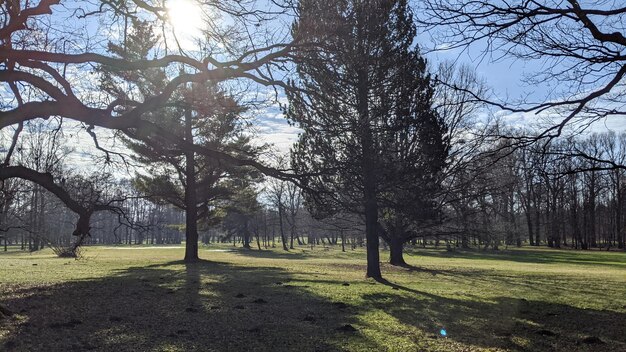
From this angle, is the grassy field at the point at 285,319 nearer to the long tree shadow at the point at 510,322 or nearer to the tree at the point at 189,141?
the long tree shadow at the point at 510,322

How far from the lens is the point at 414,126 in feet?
54.9

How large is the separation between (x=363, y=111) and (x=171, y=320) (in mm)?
6359

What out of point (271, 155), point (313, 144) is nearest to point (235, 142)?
point (313, 144)

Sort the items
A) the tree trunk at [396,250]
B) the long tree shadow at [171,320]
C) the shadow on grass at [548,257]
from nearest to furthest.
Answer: the long tree shadow at [171,320] → the tree trunk at [396,250] → the shadow on grass at [548,257]

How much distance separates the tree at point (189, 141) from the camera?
1034 cm

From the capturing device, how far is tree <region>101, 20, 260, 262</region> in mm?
10336

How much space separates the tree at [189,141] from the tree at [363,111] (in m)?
2.14

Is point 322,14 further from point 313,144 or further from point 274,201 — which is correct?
point 274,201

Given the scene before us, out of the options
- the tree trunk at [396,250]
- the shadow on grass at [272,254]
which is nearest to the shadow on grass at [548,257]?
the shadow on grass at [272,254]

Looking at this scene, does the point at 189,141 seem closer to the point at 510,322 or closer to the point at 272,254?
the point at 510,322

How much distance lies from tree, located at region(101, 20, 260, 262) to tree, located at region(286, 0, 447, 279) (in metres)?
2.14

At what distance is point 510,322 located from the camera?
817cm

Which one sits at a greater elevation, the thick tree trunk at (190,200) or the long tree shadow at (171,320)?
the thick tree trunk at (190,200)

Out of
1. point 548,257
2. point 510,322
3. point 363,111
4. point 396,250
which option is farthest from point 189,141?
point 548,257
